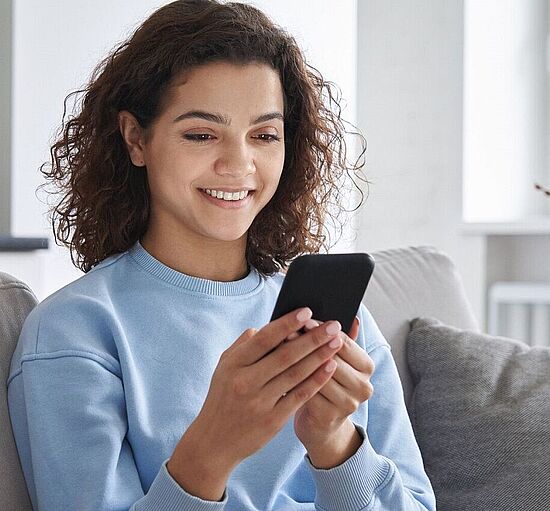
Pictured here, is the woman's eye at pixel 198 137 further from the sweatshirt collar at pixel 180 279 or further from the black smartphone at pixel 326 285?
the black smartphone at pixel 326 285

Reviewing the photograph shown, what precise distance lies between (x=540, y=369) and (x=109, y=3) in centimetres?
119

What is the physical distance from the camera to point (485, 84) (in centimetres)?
318

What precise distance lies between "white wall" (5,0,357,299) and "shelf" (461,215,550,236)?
4.06 ft

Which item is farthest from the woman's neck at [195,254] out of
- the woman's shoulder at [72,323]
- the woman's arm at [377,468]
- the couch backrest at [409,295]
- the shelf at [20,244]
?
the shelf at [20,244]

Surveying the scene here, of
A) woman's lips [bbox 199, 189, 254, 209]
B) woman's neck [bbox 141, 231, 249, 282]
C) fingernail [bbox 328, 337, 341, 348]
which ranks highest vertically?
woman's lips [bbox 199, 189, 254, 209]

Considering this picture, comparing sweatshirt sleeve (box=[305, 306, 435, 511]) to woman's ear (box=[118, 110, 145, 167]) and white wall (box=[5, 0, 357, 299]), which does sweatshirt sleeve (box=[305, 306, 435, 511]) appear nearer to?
woman's ear (box=[118, 110, 145, 167])

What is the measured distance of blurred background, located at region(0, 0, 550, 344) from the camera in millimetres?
3092

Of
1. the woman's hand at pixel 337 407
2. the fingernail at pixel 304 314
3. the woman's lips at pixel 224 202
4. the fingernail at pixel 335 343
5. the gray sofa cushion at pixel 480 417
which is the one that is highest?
the woman's lips at pixel 224 202

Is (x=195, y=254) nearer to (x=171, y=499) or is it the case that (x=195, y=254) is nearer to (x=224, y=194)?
(x=224, y=194)

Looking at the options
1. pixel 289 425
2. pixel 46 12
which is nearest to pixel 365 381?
pixel 289 425

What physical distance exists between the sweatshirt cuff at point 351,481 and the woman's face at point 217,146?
0.31m

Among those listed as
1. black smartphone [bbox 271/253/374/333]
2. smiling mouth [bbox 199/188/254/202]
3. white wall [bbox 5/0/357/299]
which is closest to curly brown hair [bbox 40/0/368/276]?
smiling mouth [bbox 199/188/254/202]

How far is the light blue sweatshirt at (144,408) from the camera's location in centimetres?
118

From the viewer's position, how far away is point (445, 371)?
5.56 ft
